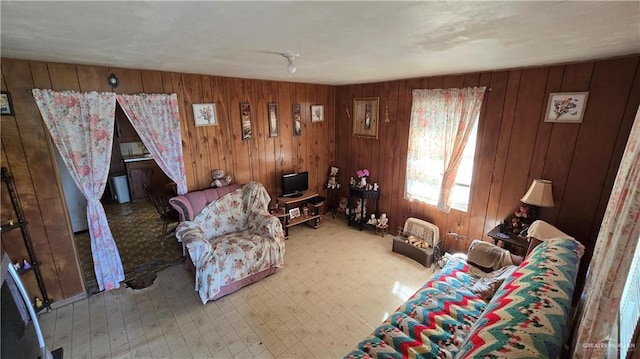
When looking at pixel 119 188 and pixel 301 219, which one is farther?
pixel 119 188

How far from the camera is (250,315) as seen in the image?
2475 millimetres

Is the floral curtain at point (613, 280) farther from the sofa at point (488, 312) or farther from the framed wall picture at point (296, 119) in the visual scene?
the framed wall picture at point (296, 119)

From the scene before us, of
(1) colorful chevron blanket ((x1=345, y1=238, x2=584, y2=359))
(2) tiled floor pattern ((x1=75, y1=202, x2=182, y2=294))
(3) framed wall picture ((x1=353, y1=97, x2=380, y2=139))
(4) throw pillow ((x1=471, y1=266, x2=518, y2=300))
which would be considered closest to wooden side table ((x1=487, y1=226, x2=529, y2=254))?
(4) throw pillow ((x1=471, y1=266, x2=518, y2=300))

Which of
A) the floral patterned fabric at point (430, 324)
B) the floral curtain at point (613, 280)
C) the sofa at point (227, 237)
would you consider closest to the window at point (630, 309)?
the floral curtain at point (613, 280)

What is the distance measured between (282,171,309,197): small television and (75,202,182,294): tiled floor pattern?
1670 mm

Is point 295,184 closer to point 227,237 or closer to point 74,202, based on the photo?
point 227,237

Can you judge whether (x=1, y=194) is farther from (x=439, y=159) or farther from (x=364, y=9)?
(x=439, y=159)

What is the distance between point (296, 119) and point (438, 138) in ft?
6.82

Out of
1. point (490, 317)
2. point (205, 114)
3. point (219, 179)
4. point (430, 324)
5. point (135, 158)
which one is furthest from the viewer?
point (135, 158)

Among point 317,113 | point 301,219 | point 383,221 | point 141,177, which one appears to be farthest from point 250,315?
point 141,177

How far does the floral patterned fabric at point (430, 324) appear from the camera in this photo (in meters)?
1.60

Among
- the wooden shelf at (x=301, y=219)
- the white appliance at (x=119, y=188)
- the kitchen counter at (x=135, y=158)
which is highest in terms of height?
the kitchen counter at (x=135, y=158)

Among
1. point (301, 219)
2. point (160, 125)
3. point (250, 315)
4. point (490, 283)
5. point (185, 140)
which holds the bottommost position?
point (250, 315)

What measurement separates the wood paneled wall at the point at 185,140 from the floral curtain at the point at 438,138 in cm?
159
